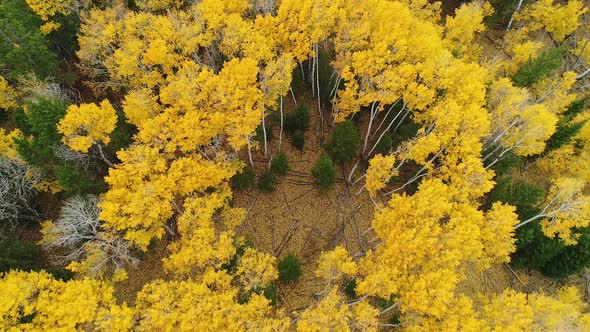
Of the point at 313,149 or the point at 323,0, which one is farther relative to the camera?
the point at 313,149

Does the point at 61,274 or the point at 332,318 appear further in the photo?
the point at 61,274

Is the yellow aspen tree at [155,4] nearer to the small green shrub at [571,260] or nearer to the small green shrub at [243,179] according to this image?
the small green shrub at [243,179]

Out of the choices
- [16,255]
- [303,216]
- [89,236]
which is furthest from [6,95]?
[303,216]

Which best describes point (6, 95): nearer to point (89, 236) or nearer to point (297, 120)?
point (89, 236)

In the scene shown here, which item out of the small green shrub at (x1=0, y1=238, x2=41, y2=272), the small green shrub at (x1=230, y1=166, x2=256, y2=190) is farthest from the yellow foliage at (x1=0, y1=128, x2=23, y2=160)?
the small green shrub at (x1=230, y1=166, x2=256, y2=190)

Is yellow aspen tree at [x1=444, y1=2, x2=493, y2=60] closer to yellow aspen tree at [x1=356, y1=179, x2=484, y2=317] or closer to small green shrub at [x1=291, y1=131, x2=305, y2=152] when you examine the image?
small green shrub at [x1=291, y1=131, x2=305, y2=152]

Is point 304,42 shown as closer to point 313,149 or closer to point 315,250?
point 313,149

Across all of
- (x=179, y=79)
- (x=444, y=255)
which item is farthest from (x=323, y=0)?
(x=444, y=255)
